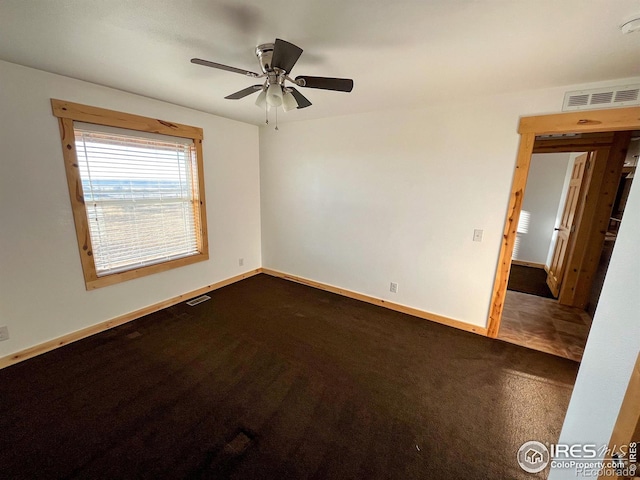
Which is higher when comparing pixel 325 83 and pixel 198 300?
pixel 325 83

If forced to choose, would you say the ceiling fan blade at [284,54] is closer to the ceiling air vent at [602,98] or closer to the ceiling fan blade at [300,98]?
the ceiling fan blade at [300,98]

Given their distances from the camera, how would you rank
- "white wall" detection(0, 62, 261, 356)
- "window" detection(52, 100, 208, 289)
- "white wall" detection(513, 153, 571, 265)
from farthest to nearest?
"white wall" detection(513, 153, 571, 265)
"window" detection(52, 100, 208, 289)
"white wall" detection(0, 62, 261, 356)

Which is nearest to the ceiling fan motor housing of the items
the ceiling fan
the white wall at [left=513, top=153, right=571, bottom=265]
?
the ceiling fan

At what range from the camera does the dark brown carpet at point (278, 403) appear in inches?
57.2

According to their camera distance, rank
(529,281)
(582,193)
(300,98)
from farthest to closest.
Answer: (529,281)
(582,193)
(300,98)

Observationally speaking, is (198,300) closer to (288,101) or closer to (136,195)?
(136,195)

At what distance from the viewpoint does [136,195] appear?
2.80m

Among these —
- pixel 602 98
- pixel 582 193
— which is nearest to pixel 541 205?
pixel 582 193

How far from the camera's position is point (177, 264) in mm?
3250

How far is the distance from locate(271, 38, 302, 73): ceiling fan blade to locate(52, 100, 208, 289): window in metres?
2.04

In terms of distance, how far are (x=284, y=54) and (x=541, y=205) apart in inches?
234

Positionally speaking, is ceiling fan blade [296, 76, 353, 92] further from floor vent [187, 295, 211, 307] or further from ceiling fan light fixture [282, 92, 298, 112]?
floor vent [187, 295, 211, 307]

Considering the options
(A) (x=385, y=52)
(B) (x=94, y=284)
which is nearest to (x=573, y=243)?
(A) (x=385, y=52)

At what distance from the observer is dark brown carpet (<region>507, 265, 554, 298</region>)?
395 centimetres
